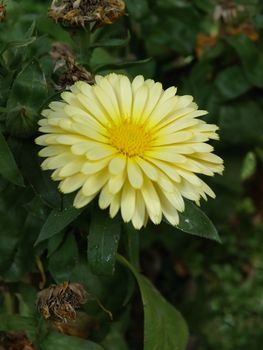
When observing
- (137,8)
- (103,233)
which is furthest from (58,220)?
(137,8)

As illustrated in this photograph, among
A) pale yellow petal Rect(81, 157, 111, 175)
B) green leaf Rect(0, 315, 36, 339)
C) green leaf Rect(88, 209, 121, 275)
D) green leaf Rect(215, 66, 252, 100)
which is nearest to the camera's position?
pale yellow petal Rect(81, 157, 111, 175)

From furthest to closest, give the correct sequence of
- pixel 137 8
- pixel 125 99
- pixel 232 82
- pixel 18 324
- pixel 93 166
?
pixel 232 82
pixel 137 8
pixel 18 324
pixel 125 99
pixel 93 166

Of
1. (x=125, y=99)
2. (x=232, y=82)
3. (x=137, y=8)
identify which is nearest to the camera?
(x=125, y=99)

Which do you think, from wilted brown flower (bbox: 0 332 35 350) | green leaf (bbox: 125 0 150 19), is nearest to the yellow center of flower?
wilted brown flower (bbox: 0 332 35 350)

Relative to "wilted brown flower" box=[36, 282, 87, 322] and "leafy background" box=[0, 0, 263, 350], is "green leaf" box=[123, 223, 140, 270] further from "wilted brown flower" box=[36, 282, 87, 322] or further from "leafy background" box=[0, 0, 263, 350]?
"wilted brown flower" box=[36, 282, 87, 322]

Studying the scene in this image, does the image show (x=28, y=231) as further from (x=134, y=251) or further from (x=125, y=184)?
(x=125, y=184)

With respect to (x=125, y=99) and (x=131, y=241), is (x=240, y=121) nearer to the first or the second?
(x=131, y=241)

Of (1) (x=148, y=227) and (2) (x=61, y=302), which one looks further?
(1) (x=148, y=227)

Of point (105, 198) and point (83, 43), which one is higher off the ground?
point (83, 43)
